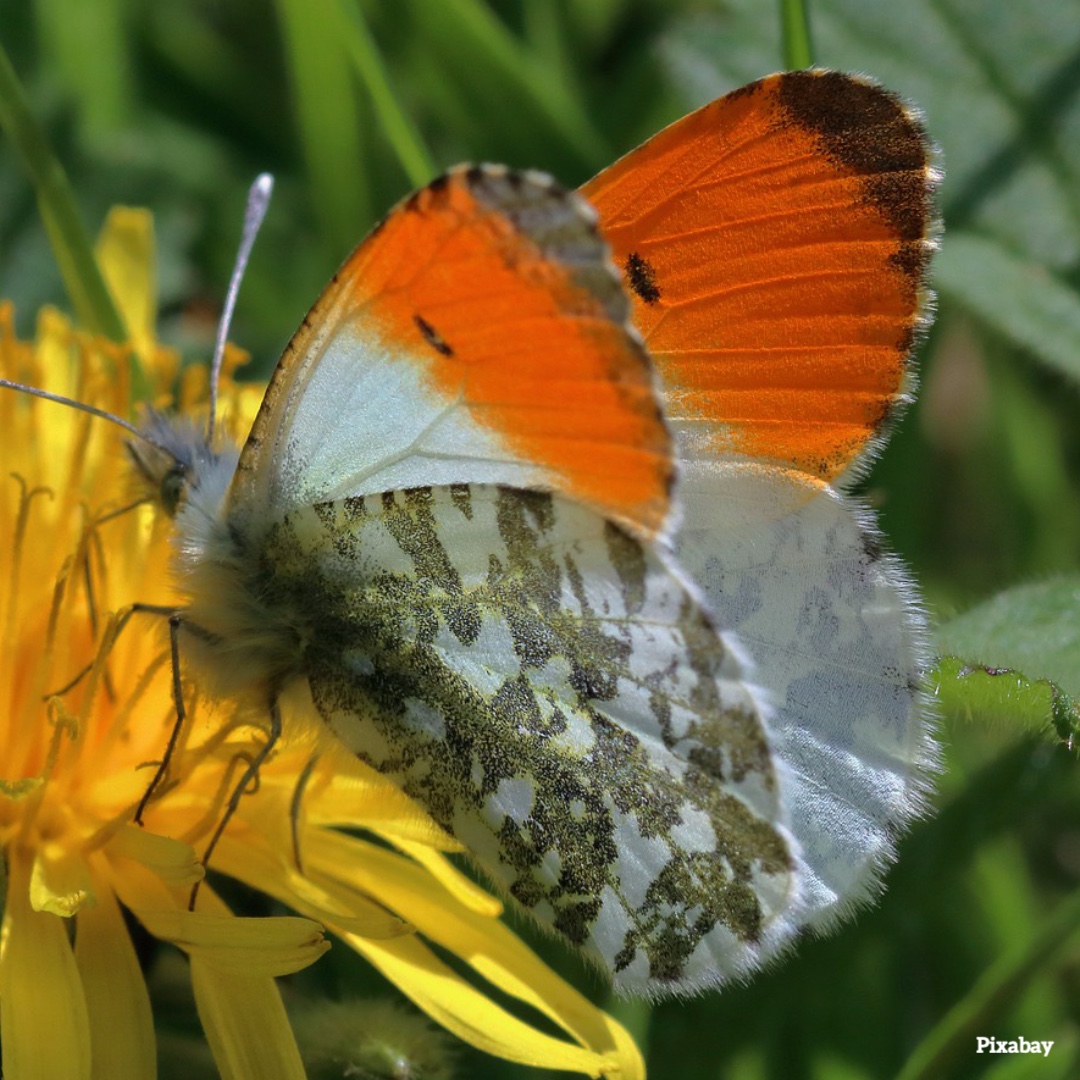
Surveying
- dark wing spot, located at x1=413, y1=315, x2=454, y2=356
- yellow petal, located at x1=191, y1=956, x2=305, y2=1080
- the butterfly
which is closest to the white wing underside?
→ the butterfly

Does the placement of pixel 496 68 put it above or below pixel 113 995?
above

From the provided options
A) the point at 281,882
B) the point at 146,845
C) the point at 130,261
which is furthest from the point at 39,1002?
the point at 130,261

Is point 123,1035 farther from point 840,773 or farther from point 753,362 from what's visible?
point 753,362

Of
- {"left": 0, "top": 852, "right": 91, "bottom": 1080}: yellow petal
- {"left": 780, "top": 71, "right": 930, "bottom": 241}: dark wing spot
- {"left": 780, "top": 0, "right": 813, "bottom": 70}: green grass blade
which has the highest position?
{"left": 780, "top": 0, "right": 813, "bottom": 70}: green grass blade

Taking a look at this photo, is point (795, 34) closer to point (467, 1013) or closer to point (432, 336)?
point (432, 336)

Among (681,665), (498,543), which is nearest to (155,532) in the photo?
(498,543)

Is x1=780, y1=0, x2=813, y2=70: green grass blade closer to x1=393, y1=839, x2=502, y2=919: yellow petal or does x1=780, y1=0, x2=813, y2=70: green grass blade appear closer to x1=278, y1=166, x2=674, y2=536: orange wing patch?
x1=278, y1=166, x2=674, y2=536: orange wing patch
